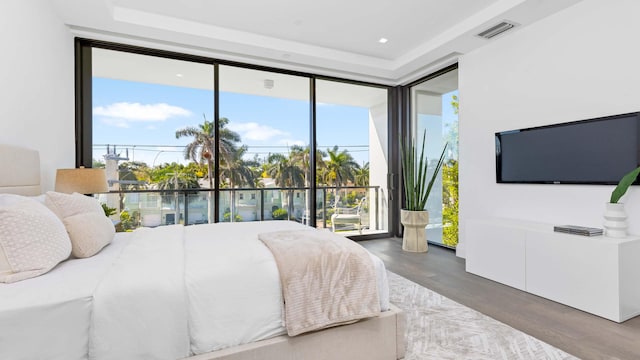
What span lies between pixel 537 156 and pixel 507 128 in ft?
1.61

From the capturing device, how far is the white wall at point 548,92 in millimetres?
2523

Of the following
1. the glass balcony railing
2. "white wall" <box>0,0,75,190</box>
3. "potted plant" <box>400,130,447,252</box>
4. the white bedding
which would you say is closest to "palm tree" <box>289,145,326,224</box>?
the glass balcony railing

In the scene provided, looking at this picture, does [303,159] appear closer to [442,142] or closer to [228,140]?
[228,140]

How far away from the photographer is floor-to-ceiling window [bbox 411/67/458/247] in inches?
169

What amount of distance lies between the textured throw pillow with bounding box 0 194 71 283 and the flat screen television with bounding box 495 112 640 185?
12.5ft

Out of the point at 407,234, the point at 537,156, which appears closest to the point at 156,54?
the point at 407,234

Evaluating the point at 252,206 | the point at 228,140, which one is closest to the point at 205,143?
the point at 228,140

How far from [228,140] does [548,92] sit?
3786 mm

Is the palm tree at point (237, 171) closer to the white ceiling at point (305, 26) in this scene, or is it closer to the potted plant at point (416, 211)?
the white ceiling at point (305, 26)

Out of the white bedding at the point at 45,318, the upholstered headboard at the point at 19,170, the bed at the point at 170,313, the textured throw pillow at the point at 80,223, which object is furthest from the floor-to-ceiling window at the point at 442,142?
the upholstered headboard at the point at 19,170

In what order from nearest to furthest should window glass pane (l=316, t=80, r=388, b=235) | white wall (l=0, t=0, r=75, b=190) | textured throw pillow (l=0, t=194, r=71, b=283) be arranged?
textured throw pillow (l=0, t=194, r=71, b=283)
white wall (l=0, t=0, r=75, b=190)
window glass pane (l=316, t=80, r=388, b=235)

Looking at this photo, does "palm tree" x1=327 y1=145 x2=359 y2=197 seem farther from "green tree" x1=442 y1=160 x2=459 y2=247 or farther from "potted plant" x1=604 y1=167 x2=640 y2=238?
"potted plant" x1=604 y1=167 x2=640 y2=238

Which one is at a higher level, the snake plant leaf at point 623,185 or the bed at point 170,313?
the snake plant leaf at point 623,185

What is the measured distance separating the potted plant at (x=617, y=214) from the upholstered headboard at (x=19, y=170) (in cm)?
421
